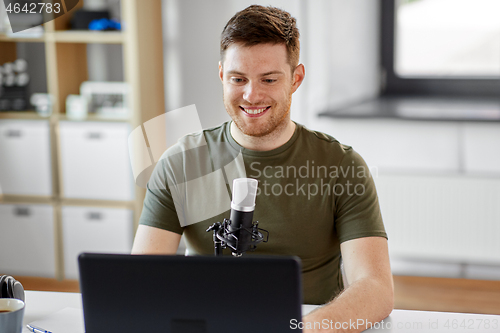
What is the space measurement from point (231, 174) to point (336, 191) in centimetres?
28

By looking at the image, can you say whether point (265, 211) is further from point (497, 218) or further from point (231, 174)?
point (497, 218)

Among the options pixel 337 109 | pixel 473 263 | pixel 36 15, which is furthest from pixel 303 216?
pixel 36 15

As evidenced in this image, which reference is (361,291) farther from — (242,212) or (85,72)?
(85,72)

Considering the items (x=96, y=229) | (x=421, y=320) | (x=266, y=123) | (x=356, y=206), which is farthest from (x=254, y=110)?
(x=96, y=229)

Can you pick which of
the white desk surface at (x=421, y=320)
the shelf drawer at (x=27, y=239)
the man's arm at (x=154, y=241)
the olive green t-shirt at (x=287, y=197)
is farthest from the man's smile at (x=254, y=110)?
the shelf drawer at (x=27, y=239)

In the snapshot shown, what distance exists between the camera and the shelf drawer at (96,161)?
2.81 m

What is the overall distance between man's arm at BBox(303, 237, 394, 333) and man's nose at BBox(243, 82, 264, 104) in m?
0.41

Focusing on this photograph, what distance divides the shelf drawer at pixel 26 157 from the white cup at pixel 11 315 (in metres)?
1.93

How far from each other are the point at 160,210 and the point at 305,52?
5.23 feet

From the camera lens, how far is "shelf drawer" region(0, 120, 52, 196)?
2855 millimetres

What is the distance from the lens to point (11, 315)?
100 cm

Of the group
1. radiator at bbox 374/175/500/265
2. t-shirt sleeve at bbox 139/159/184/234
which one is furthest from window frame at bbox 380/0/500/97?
t-shirt sleeve at bbox 139/159/184/234

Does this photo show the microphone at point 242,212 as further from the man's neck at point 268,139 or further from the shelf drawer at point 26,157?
the shelf drawer at point 26,157

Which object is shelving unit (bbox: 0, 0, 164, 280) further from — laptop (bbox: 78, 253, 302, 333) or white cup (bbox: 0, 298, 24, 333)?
laptop (bbox: 78, 253, 302, 333)
